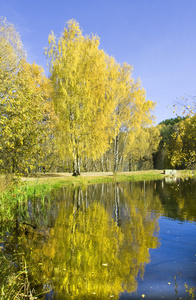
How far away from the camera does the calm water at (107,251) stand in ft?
18.4

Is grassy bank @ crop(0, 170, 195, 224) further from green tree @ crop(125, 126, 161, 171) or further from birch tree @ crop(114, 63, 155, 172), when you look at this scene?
green tree @ crop(125, 126, 161, 171)

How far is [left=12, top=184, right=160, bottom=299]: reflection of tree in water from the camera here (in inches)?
224

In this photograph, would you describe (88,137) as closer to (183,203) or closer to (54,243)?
(183,203)

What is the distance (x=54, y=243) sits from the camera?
27.3 ft

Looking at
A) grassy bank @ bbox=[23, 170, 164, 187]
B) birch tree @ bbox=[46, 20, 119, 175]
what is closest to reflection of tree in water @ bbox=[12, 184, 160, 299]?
grassy bank @ bbox=[23, 170, 164, 187]

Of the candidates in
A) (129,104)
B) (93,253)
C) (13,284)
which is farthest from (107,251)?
(129,104)

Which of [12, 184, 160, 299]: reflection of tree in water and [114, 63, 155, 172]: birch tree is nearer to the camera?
[12, 184, 160, 299]: reflection of tree in water

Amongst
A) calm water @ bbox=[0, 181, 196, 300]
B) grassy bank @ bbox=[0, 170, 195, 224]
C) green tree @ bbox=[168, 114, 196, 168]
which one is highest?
green tree @ bbox=[168, 114, 196, 168]

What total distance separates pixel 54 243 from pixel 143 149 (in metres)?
42.9

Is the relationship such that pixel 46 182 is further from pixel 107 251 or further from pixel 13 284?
pixel 13 284

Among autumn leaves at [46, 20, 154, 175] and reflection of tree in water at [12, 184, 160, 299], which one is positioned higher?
autumn leaves at [46, 20, 154, 175]

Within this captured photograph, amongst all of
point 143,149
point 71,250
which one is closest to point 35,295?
point 71,250

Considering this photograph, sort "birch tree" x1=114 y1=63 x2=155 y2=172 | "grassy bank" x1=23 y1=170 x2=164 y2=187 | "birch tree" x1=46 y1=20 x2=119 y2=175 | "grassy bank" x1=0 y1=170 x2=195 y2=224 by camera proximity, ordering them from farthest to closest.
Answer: "birch tree" x1=114 y1=63 x2=155 y2=172 < "birch tree" x1=46 y1=20 x2=119 y2=175 < "grassy bank" x1=23 y1=170 x2=164 y2=187 < "grassy bank" x1=0 y1=170 x2=195 y2=224

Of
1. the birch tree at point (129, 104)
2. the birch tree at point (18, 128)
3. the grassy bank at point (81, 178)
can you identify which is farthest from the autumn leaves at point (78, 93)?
the birch tree at point (18, 128)
